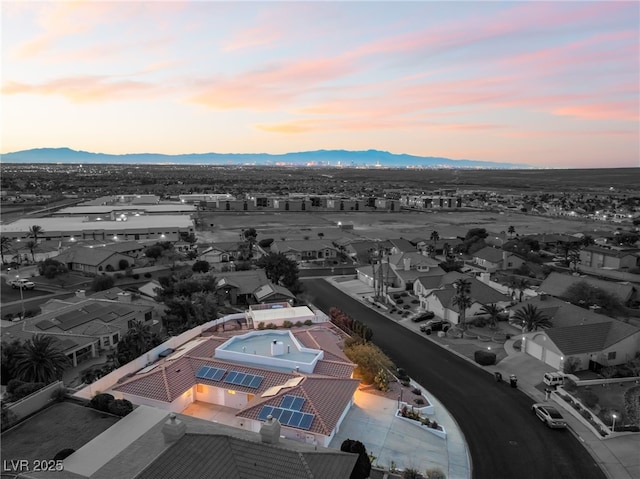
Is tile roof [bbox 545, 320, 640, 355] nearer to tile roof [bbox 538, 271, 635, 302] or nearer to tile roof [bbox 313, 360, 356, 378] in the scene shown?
tile roof [bbox 538, 271, 635, 302]

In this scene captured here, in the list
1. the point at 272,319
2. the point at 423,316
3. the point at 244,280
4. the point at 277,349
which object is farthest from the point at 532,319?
the point at 244,280

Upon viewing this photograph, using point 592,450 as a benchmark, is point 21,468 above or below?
above

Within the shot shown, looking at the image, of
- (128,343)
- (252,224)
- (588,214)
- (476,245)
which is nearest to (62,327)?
(128,343)

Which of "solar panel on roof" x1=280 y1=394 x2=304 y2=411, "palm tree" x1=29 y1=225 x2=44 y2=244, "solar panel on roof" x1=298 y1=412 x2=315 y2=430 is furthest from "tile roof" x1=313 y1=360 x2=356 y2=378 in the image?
"palm tree" x1=29 y1=225 x2=44 y2=244

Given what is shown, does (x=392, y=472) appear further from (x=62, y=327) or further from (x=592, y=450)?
(x=62, y=327)

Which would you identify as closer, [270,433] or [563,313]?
[270,433]

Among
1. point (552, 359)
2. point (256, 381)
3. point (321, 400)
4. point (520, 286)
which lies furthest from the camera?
point (520, 286)

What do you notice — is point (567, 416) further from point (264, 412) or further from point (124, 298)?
point (124, 298)
